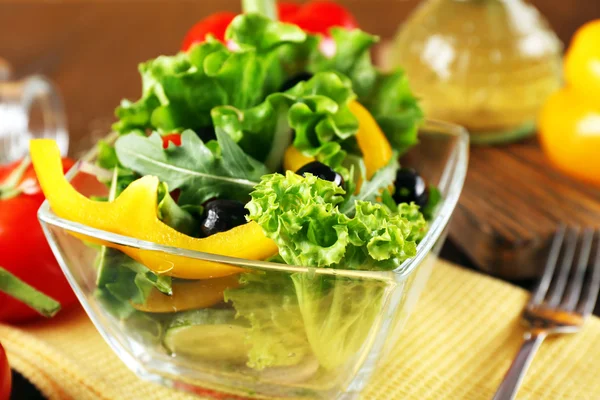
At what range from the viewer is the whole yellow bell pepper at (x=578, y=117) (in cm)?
118

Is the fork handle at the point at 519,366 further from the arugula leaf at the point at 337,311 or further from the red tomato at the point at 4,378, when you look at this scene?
the red tomato at the point at 4,378

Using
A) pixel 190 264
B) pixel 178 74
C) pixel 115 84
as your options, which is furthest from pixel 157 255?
pixel 115 84

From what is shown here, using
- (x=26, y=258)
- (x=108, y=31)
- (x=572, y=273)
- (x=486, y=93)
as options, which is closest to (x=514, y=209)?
(x=572, y=273)

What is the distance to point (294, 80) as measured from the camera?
33.9 inches

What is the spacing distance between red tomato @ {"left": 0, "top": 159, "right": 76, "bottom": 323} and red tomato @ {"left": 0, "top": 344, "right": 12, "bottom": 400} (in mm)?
141

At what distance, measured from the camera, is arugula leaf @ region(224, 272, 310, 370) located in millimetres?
626

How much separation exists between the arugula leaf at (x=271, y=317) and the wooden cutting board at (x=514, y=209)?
418 millimetres

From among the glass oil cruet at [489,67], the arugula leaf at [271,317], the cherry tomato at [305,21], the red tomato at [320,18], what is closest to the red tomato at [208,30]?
the cherry tomato at [305,21]

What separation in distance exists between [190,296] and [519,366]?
13.7 inches

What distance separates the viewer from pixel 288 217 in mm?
606

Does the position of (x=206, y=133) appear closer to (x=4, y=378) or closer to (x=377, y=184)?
(x=377, y=184)

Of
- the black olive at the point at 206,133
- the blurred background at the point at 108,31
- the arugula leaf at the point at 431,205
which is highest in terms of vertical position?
the black olive at the point at 206,133

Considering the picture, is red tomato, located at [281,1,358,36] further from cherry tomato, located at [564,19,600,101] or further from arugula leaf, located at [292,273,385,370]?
arugula leaf, located at [292,273,385,370]

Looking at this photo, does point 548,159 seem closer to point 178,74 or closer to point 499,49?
point 499,49
